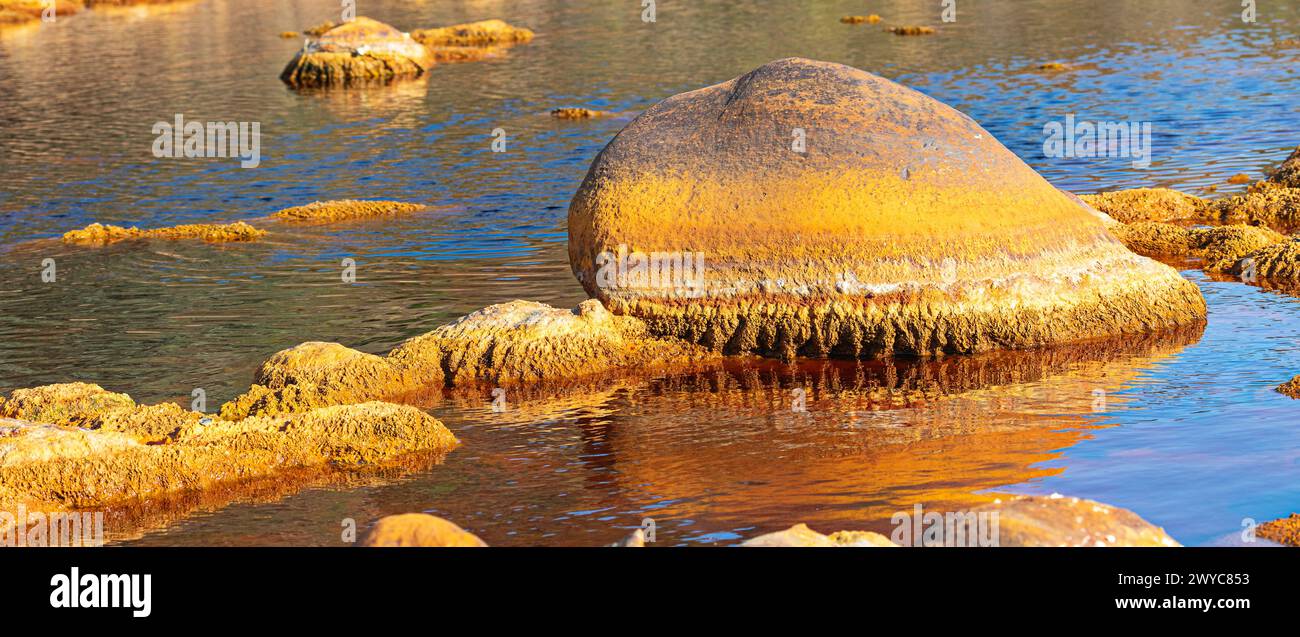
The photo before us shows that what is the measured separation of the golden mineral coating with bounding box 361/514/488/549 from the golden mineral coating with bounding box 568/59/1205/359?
5115 mm

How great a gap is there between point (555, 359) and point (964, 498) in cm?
391

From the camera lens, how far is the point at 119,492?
8891mm

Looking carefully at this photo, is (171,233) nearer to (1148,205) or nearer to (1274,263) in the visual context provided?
(1148,205)

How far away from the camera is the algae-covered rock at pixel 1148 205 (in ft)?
51.4

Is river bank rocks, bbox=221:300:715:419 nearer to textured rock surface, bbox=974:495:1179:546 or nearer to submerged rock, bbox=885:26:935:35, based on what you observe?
textured rock surface, bbox=974:495:1179:546

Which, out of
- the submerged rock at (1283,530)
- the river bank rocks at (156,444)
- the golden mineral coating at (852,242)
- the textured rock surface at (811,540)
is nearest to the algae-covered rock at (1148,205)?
the golden mineral coating at (852,242)

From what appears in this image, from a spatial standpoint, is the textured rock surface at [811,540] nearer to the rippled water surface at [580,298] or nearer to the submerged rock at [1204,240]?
the rippled water surface at [580,298]

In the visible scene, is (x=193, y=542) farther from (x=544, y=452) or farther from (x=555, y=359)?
(x=555, y=359)

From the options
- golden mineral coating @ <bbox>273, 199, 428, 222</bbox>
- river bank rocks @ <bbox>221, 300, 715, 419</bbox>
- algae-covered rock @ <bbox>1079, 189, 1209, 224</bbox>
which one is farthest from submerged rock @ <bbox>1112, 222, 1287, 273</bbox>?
golden mineral coating @ <bbox>273, 199, 428, 222</bbox>

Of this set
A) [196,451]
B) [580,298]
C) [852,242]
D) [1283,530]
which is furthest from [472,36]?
[1283,530]

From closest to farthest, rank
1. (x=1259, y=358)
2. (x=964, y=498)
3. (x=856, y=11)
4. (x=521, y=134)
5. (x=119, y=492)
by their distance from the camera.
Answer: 1. (x=964, y=498)
2. (x=119, y=492)
3. (x=1259, y=358)
4. (x=521, y=134)
5. (x=856, y=11)

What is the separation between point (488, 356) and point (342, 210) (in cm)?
752

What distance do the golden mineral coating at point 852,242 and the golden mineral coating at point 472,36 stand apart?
27215mm

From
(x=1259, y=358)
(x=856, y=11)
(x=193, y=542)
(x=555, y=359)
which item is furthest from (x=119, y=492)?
(x=856, y=11)
